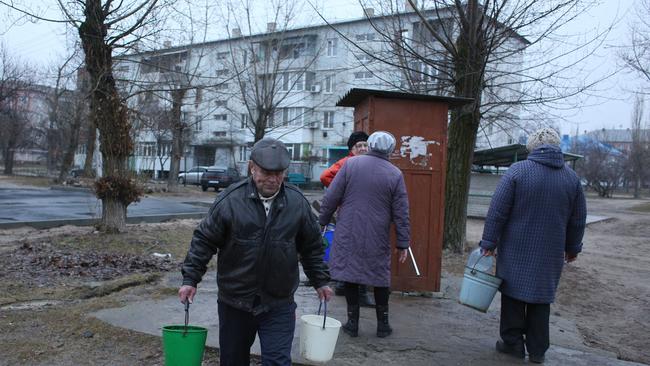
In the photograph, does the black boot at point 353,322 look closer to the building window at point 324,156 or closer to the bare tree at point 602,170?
the building window at point 324,156

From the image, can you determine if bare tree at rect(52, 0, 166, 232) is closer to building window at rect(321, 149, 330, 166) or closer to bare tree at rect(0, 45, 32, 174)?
bare tree at rect(0, 45, 32, 174)

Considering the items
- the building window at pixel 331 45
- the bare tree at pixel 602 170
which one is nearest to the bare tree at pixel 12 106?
the building window at pixel 331 45

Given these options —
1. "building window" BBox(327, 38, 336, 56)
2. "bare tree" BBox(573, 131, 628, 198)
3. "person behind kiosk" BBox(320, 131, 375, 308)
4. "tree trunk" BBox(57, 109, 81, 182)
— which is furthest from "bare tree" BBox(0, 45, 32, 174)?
"bare tree" BBox(573, 131, 628, 198)

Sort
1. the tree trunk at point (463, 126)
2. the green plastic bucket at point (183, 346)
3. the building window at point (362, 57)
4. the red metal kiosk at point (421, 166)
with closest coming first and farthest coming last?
the green plastic bucket at point (183, 346) → the red metal kiosk at point (421, 166) → the tree trunk at point (463, 126) → the building window at point (362, 57)

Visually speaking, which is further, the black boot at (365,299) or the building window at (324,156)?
the building window at (324,156)

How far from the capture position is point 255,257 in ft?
10.9

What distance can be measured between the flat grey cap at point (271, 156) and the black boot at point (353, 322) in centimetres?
207

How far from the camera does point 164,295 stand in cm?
636

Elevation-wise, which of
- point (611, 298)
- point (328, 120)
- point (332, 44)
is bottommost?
point (611, 298)

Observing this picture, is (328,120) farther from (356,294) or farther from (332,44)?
(356,294)

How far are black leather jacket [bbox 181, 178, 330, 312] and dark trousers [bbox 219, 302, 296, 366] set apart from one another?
0.25 ft

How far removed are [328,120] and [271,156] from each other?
48.9m

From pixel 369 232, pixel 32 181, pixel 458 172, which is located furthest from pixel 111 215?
pixel 32 181

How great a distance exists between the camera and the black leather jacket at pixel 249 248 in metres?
3.33
